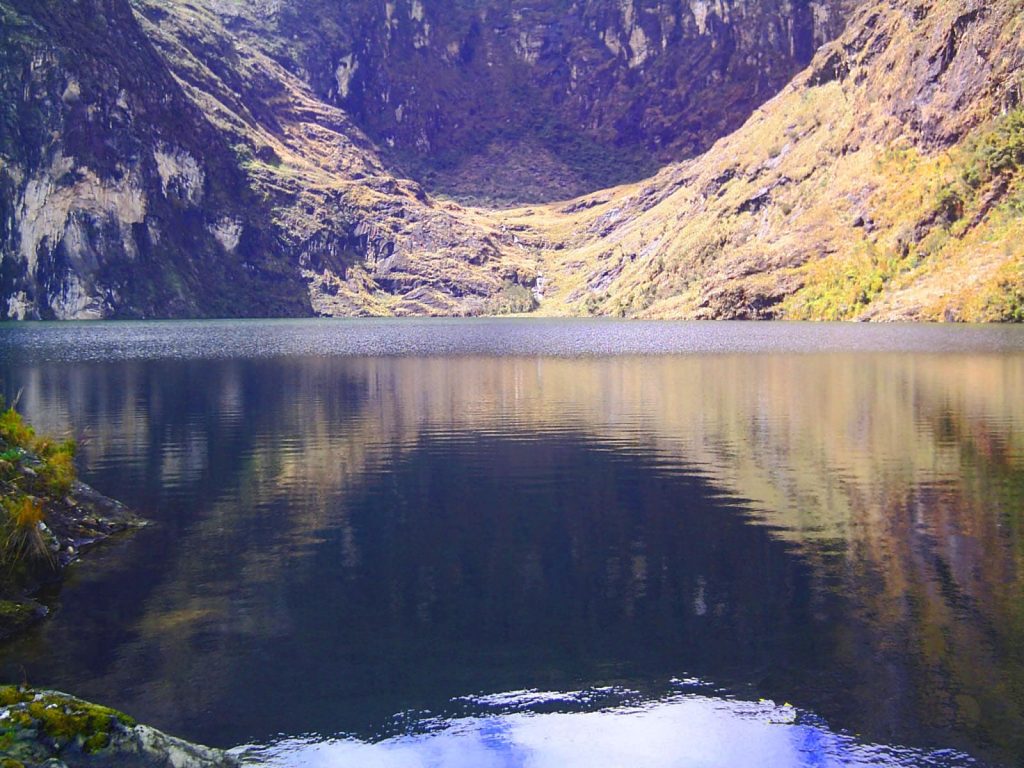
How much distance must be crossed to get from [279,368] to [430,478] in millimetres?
55610

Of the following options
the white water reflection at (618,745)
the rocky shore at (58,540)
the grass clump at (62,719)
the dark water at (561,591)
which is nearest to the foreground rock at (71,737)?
the grass clump at (62,719)

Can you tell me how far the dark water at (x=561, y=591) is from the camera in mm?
16297

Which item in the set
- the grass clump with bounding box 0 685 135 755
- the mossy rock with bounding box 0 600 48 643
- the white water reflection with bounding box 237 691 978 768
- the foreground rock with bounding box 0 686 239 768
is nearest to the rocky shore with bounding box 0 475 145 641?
the mossy rock with bounding box 0 600 48 643

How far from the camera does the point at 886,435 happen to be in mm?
45375

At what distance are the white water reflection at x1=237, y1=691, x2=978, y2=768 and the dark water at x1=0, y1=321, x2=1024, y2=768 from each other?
5 centimetres

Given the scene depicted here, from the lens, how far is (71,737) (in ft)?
42.6

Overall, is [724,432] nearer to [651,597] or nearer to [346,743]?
[651,597]

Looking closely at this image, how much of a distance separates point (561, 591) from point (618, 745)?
23.4 feet

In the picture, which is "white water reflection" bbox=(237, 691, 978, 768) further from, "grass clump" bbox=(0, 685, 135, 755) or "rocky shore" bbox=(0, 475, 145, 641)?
"rocky shore" bbox=(0, 475, 145, 641)

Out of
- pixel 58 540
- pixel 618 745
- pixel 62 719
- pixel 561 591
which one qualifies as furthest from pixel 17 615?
pixel 618 745

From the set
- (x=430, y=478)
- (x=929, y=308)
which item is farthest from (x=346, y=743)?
(x=929, y=308)

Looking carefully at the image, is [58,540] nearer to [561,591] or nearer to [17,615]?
[17,615]

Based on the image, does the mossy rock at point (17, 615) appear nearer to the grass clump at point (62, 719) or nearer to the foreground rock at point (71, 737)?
the foreground rock at point (71, 737)

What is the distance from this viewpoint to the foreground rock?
498 inches
